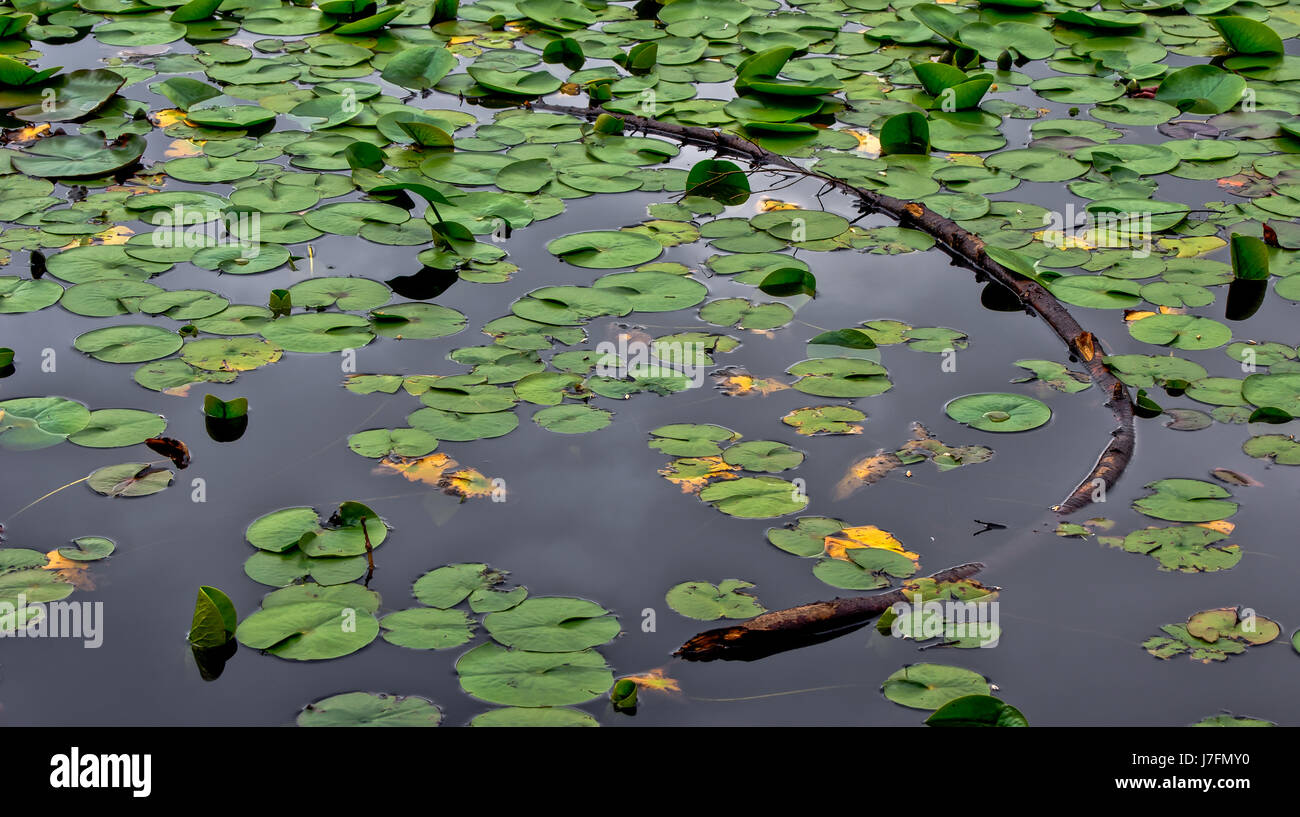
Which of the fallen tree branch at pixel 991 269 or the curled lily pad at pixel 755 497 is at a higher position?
the fallen tree branch at pixel 991 269

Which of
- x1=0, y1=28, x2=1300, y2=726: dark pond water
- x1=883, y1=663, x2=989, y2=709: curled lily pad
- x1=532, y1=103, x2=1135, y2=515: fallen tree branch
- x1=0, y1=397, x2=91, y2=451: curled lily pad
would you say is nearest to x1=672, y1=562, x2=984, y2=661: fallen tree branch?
x1=0, y1=28, x2=1300, y2=726: dark pond water

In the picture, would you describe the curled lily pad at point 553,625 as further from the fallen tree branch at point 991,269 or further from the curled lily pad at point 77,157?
the curled lily pad at point 77,157

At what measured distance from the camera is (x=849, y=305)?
4285 mm

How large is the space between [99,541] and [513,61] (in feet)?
12.4

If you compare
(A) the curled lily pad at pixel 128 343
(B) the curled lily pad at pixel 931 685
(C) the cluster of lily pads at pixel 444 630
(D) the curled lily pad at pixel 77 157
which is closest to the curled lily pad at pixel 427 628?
(C) the cluster of lily pads at pixel 444 630

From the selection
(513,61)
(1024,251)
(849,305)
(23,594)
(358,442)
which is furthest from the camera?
(513,61)

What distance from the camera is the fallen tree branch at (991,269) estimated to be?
3457 mm

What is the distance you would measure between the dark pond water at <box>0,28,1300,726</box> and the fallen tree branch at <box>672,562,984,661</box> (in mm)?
34

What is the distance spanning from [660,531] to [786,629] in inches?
20.2

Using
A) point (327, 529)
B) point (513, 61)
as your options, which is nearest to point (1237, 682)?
point (327, 529)

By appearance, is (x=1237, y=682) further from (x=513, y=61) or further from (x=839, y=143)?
(x=513, y=61)

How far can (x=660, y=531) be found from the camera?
3.28 m

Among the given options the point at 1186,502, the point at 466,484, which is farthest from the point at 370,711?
the point at 1186,502

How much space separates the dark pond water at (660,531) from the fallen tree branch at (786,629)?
0.03 metres
